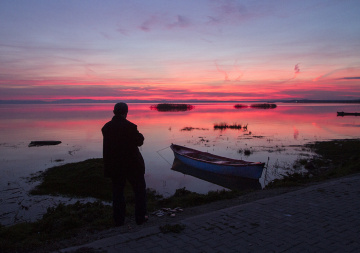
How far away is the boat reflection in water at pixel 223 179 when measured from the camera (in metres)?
14.0

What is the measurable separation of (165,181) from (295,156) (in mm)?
10778

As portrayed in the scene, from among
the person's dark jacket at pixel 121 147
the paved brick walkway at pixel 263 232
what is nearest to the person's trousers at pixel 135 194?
the person's dark jacket at pixel 121 147

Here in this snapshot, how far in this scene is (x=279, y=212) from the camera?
586 centimetres

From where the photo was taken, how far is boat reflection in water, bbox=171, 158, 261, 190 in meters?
14.0

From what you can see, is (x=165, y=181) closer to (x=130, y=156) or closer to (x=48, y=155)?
(x=130, y=156)

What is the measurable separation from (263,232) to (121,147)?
304 cm

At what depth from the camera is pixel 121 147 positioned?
5.14m

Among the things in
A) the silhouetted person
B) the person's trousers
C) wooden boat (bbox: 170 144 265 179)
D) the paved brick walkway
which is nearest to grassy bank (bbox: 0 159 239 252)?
the person's trousers

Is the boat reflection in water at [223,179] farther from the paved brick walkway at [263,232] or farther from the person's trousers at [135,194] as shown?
the person's trousers at [135,194]

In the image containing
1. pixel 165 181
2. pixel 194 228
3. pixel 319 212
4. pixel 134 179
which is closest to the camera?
pixel 194 228

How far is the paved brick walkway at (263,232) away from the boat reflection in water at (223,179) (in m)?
7.52

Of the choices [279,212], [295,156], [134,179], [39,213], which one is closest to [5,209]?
[39,213]

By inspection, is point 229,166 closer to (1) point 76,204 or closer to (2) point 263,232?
(1) point 76,204

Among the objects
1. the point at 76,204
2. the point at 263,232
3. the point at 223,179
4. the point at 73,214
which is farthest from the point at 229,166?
the point at 263,232
